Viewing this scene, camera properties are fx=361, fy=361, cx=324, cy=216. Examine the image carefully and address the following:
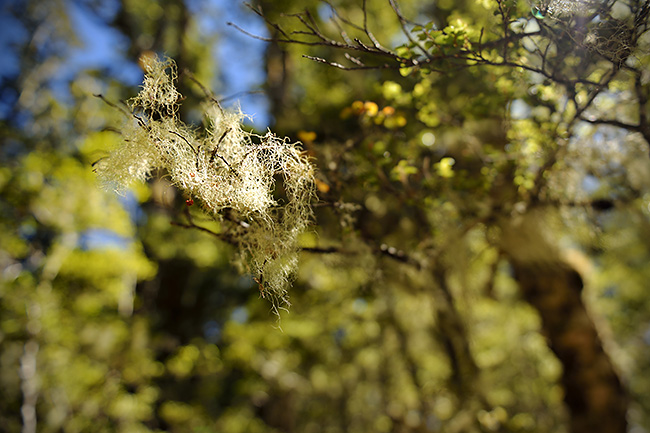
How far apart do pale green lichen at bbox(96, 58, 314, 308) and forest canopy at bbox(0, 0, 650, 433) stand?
1 cm

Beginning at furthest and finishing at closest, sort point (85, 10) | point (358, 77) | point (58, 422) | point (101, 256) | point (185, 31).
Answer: point (85, 10), point (185, 31), point (58, 422), point (101, 256), point (358, 77)

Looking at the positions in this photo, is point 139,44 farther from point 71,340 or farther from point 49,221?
point 71,340

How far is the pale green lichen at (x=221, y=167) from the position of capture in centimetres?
125

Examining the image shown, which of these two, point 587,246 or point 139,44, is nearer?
point 587,246

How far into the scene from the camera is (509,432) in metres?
4.75

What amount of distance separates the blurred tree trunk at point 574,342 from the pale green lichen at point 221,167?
2760mm

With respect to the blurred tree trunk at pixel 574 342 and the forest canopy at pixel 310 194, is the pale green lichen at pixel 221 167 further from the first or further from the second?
the blurred tree trunk at pixel 574 342

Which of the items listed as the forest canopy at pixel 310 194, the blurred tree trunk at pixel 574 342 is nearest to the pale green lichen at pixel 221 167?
the forest canopy at pixel 310 194

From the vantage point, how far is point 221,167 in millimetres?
1319

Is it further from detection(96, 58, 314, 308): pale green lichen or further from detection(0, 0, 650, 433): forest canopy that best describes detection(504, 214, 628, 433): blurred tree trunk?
detection(96, 58, 314, 308): pale green lichen

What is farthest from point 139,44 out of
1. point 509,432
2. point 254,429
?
point 509,432

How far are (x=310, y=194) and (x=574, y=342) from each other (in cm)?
377

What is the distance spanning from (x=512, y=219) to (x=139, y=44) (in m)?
5.64

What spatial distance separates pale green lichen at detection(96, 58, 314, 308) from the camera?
4.10 feet
